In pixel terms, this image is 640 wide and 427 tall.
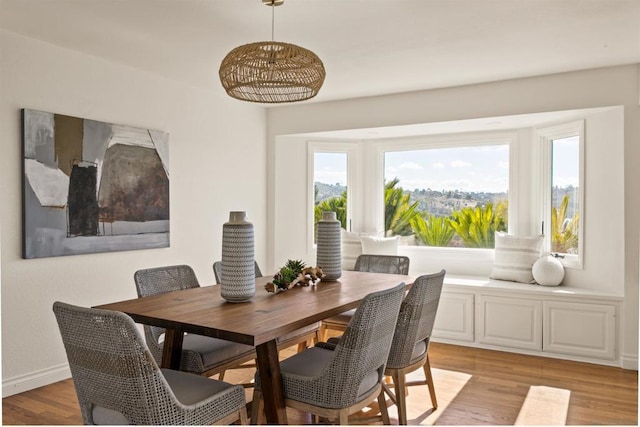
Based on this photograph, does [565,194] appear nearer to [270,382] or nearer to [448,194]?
[448,194]

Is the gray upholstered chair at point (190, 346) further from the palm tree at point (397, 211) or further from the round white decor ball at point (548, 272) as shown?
the palm tree at point (397, 211)

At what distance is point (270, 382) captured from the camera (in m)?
2.24

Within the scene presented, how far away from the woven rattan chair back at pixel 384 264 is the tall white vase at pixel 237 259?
164 cm

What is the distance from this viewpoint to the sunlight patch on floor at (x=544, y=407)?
10.0 ft

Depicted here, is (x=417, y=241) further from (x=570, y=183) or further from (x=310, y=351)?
(x=310, y=351)

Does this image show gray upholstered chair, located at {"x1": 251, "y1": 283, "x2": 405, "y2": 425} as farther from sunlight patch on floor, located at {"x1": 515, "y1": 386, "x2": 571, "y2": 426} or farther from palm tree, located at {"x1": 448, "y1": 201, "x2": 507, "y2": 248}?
palm tree, located at {"x1": 448, "y1": 201, "x2": 507, "y2": 248}

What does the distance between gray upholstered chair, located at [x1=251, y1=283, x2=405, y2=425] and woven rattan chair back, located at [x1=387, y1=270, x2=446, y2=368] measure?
329mm

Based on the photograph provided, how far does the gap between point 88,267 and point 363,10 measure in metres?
2.74

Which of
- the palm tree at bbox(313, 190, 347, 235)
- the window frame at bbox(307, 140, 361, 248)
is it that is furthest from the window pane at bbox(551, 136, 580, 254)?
the palm tree at bbox(313, 190, 347, 235)

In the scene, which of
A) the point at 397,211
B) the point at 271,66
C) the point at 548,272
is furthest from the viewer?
the point at 397,211

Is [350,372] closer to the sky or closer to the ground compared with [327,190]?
closer to the ground

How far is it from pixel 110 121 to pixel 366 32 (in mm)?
2142

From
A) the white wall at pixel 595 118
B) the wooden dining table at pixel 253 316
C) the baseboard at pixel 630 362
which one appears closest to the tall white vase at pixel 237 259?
the wooden dining table at pixel 253 316

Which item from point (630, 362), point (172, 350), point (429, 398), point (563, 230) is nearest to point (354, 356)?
point (172, 350)
